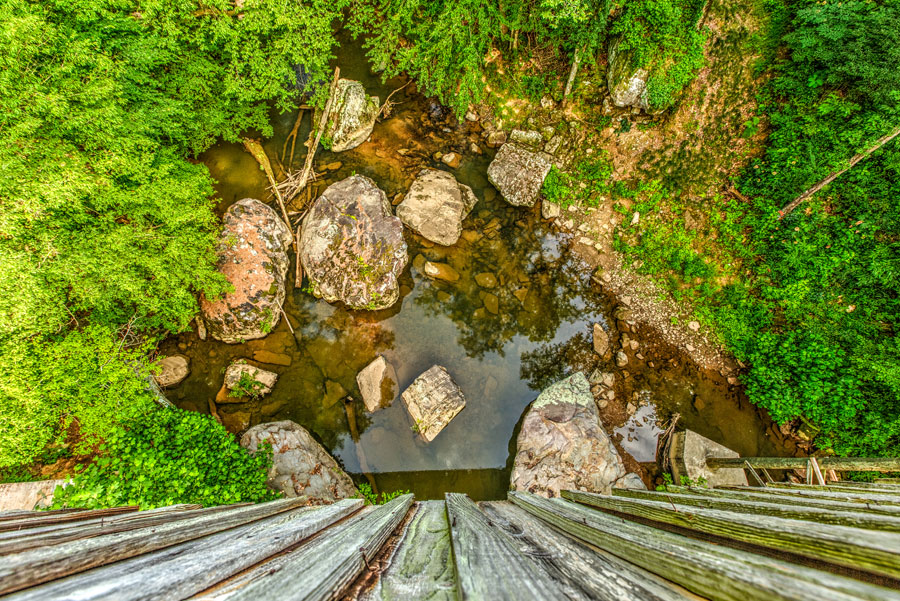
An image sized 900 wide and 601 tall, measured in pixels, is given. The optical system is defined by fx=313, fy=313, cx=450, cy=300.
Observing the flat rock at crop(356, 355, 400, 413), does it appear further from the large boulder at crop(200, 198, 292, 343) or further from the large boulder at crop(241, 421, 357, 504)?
the large boulder at crop(200, 198, 292, 343)

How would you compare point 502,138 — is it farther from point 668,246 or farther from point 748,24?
point 748,24

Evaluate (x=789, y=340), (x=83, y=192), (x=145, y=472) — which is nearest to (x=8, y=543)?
(x=145, y=472)

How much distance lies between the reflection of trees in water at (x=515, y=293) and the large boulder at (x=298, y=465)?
12.9 feet

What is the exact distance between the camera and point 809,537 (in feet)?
3.85

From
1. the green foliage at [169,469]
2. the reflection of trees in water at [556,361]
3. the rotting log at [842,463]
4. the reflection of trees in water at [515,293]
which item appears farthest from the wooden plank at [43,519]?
the rotting log at [842,463]

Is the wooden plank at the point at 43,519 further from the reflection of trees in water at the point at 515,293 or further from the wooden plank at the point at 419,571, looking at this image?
the reflection of trees in water at the point at 515,293

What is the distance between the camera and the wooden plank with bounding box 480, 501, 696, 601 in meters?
1.15

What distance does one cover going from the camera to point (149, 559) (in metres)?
1.36

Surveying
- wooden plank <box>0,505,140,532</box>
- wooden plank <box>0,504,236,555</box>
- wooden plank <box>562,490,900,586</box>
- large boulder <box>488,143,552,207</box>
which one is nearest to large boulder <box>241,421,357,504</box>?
wooden plank <box>0,505,140,532</box>

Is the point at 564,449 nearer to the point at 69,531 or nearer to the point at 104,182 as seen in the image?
the point at 69,531

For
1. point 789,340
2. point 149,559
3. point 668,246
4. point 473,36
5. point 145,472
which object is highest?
point 473,36

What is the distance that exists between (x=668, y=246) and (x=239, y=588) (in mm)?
9062

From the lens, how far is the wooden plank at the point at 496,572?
3.64 ft

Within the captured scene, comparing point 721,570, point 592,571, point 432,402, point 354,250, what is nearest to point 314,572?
point 592,571
